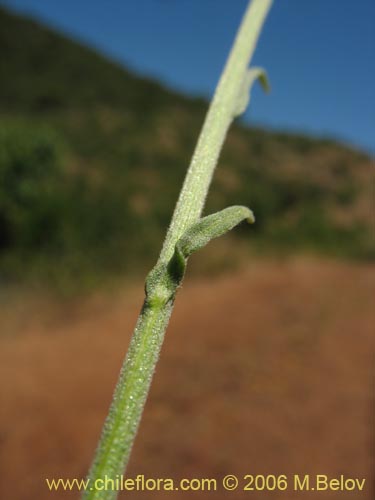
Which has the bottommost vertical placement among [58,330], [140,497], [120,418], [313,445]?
[58,330]

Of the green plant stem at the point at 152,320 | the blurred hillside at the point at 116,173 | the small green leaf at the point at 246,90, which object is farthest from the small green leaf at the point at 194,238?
the blurred hillside at the point at 116,173

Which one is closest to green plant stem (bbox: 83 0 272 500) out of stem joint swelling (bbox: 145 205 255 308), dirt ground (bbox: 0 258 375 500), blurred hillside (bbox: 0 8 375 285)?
stem joint swelling (bbox: 145 205 255 308)

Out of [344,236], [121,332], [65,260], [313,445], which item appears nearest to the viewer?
[313,445]

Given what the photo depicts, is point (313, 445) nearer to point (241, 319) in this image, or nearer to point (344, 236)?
point (241, 319)

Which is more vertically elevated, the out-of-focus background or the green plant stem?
the green plant stem

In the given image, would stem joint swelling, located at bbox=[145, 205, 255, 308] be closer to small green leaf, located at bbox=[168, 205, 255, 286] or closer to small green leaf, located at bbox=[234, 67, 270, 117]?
small green leaf, located at bbox=[168, 205, 255, 286]

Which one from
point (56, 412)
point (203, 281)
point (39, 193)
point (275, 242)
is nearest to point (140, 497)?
point (56, 412)

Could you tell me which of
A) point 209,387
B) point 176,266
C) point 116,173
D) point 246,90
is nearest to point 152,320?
point 176,266

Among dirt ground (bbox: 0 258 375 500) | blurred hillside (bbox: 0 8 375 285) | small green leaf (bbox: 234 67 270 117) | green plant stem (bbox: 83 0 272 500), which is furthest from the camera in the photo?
blurred hillside (bbox: 0 8 375 285)

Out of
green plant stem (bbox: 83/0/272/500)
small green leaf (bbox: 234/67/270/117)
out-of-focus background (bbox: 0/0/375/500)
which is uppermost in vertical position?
small green leaf (bbox: 234/67/270/117)
